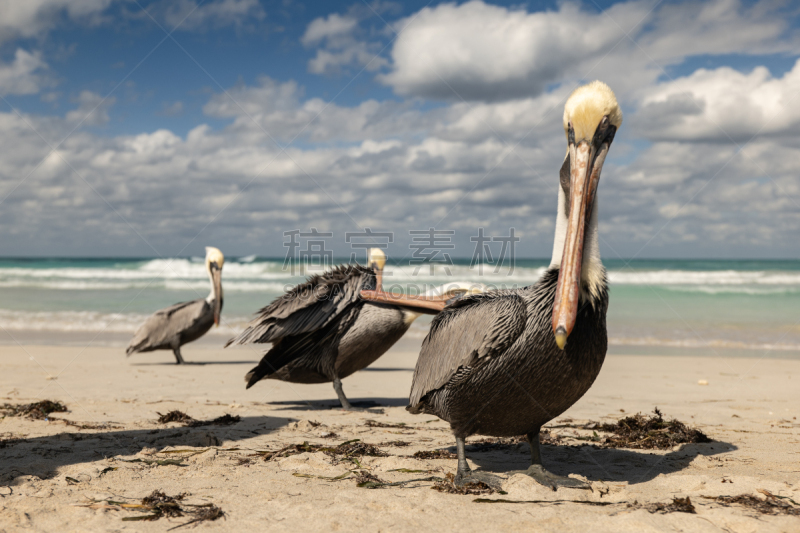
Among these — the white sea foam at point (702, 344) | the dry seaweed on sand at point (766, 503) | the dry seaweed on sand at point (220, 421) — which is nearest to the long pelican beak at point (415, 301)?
Answer: the dry seaweed on sand at point (220, 421)

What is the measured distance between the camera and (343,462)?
392 cm

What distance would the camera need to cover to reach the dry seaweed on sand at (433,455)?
4.16 meters

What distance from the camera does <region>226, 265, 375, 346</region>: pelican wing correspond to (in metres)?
6.29

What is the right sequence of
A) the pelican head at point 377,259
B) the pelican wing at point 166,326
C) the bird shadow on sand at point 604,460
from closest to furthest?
the bird shadow on sand at point 604,460, the pelican head at point 377,259, the pelican wing at point 166,326

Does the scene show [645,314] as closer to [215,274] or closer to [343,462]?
[215,274]

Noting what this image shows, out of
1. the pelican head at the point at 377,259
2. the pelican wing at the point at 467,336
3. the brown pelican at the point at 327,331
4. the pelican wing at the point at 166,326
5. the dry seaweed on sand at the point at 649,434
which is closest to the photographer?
the pelican wing at the point at 467,336

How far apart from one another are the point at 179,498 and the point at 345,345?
332 cm

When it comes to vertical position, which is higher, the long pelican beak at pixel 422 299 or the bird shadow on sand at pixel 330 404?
the long pelican beak at pixel 422 299

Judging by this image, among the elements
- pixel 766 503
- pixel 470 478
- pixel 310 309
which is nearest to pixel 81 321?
pixel 310 309

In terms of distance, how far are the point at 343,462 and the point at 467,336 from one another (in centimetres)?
135

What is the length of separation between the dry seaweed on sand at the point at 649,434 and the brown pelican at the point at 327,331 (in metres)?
2.05

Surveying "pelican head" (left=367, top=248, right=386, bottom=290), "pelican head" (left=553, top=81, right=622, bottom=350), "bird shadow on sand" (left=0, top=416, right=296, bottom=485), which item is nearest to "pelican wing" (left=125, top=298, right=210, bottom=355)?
"pelican head" (left=367, top=248, right=386, bottom=290)

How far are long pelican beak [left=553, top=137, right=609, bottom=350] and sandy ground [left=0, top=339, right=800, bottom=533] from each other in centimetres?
98

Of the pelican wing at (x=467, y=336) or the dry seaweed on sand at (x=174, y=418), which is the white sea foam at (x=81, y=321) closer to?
the dry seaweed on sand at (x=174, y=418)
